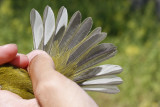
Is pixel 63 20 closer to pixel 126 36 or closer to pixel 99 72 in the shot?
pixel 99 72

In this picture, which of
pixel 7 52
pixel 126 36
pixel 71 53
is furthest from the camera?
pixel 126 36

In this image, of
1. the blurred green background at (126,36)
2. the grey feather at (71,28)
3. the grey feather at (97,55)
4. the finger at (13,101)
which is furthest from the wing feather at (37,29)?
the blurred green background at (126,36)

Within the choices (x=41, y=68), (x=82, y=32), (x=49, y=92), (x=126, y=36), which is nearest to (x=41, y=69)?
(x=41, y=68)

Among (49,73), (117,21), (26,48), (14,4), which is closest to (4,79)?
(49,73)

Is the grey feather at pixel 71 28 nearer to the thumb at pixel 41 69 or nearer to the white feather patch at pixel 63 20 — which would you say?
the white feather patch at pixel 63 20

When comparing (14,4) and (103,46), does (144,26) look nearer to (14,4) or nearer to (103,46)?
(14,4)

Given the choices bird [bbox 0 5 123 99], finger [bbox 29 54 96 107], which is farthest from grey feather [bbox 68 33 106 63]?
finger [bbox 29 54 96 107]
